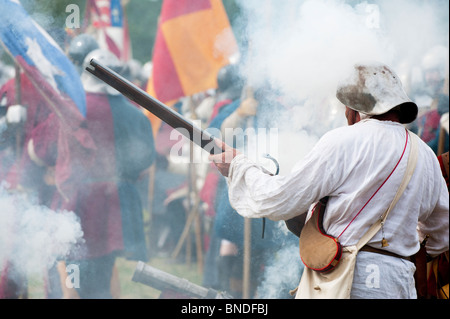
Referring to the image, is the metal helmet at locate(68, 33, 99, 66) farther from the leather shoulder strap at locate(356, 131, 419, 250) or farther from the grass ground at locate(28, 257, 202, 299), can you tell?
the leather shoulder strap at locate(356, 131, 419, 250)

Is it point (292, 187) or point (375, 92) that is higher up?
point (375, 92)

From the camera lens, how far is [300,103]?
395 cm

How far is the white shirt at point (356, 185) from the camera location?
212 centimetres

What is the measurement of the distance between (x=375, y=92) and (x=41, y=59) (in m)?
2.44

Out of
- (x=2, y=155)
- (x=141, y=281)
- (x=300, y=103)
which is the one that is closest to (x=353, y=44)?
(x=300, y=103)

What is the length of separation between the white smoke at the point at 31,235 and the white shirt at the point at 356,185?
2127mm

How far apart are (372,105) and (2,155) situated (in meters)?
2.76

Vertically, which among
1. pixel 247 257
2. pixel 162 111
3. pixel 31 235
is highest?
pixel 162 111

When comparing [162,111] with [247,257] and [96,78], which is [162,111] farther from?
[96,78]

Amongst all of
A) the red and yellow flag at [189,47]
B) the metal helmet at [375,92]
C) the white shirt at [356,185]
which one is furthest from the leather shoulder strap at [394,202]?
the red and yellow flag at [189,47]

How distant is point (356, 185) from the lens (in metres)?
2.13

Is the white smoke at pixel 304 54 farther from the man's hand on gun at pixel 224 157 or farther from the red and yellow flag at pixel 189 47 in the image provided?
the man's hand on gun at pixel 224 157

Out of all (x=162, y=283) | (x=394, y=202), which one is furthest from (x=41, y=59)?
(x=394, y=202)
